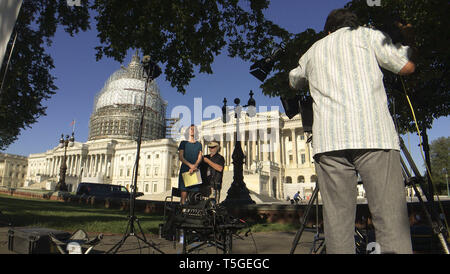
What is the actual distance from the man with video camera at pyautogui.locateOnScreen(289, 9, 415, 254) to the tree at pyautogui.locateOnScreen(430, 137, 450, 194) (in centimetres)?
6332

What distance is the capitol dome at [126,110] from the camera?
315ft

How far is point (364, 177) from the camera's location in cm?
192

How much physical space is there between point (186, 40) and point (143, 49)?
4.58 feet

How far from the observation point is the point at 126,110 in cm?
9619

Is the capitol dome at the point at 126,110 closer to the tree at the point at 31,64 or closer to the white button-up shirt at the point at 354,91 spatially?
the tree at the point at 31,64

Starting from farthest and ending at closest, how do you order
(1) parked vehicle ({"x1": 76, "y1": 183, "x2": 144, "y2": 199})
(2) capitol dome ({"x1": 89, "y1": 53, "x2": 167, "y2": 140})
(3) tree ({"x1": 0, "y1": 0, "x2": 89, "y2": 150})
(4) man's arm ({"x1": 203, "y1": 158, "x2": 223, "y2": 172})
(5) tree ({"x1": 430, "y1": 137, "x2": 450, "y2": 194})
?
1. (2) capitol dome ({"x1": 89, "y1": 53, "x2": 167, "y2": 140})
2. (5) tree ({"x1": 430, "y1": 137, "x2": 450, "y2": 194})
3. (1) parked vehicle ({"x1": 76, "y1": 183, "x2": 144, "y2": 199})
4. (3) tree ({"x1": 0, "y1": 0, "x2": 89, "y2": 150})
5. (4) man's arm ({"x1": 203, "y1": 158, "x2": 223, "y2": 172})

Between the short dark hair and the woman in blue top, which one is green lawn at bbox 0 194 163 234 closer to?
the woman in blue top

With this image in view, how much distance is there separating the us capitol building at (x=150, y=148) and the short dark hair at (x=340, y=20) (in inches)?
1751

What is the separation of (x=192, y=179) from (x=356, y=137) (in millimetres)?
4214

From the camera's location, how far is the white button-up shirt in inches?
77.2

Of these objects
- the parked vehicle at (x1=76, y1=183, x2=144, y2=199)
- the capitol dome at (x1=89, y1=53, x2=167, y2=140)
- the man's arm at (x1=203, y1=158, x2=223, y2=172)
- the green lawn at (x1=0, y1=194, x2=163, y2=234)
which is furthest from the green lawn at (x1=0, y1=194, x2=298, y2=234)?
the capitol dome at (x1=89, y1=53, x2=167, y2=140)

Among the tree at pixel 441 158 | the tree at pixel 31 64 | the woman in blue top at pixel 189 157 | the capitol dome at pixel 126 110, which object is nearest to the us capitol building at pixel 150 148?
the capitol dome at pixel 126 110

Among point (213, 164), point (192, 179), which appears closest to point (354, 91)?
point (192, 179)

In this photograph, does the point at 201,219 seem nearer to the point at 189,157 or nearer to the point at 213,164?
the point at 189,157
